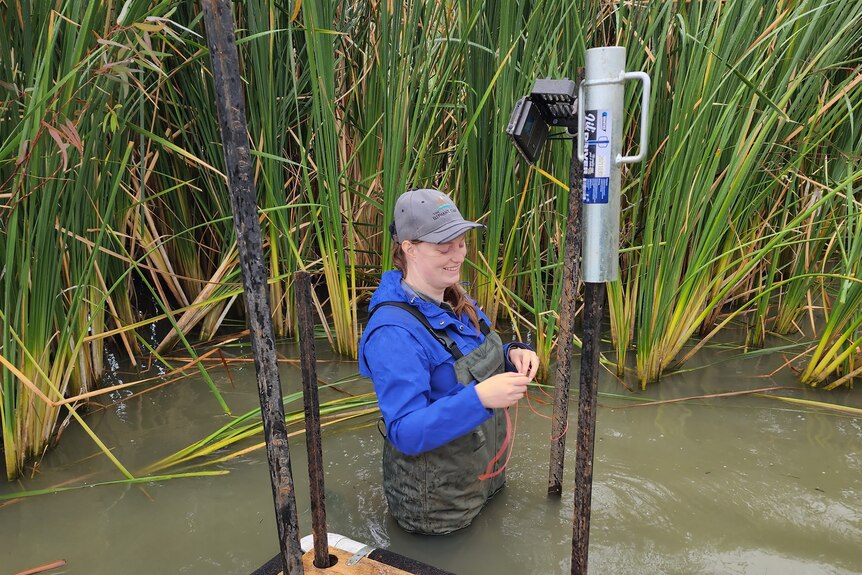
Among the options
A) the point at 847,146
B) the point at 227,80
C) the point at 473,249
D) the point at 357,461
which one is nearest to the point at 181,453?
the point at 357,461

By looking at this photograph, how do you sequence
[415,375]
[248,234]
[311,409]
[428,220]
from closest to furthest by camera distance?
1. [248,234]
2. [311,409]
3. [415,375]
4. [428,220]

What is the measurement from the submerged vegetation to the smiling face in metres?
0.68

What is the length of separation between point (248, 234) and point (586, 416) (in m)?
0.84

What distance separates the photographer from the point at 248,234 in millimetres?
1104

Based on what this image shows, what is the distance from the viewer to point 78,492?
2.24 metres

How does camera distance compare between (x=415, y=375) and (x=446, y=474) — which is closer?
(x=415, y=375)

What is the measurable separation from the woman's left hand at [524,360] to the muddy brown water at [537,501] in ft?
1.54

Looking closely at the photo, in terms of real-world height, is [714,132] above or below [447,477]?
above

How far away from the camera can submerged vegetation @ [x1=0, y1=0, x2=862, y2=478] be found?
219cm

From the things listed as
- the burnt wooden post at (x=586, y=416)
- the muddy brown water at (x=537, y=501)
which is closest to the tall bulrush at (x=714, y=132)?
the muddy brown water at (x=537, y=501)

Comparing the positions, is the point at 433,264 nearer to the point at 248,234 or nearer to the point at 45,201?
the point at 248,234

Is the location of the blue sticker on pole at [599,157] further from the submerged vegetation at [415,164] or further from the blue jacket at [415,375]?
the submerged vegetation at [415,164]

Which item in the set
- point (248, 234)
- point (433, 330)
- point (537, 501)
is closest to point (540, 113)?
point (433, 330)

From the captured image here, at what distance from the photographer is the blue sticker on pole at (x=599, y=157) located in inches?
55.9
